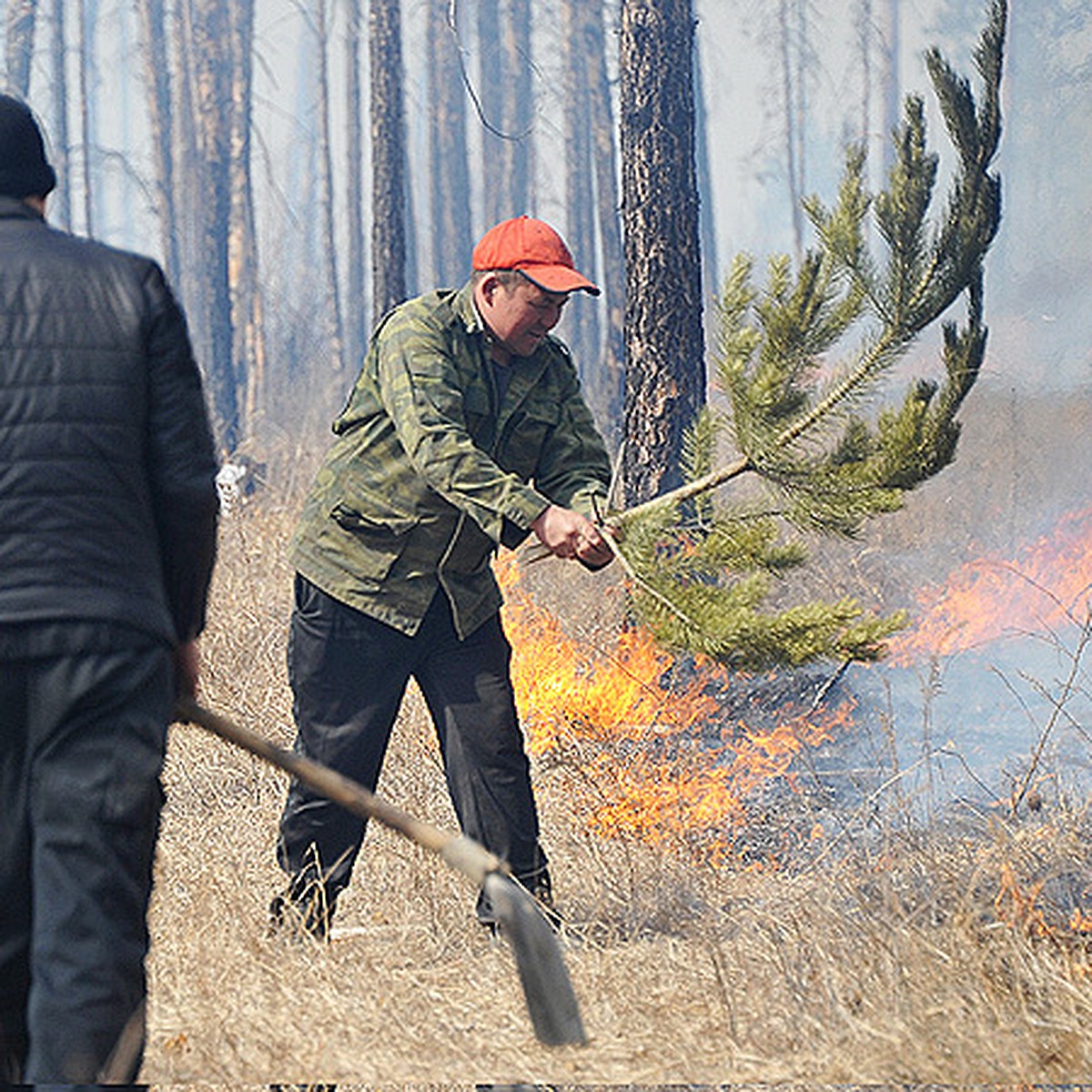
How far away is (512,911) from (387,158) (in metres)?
9.80

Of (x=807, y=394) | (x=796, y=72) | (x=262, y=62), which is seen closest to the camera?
(x=807, y=394)

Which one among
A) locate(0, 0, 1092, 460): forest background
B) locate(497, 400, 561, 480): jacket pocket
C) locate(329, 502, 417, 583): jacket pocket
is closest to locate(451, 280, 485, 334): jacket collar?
locate(497, 400, 561, 480): jacket pocket

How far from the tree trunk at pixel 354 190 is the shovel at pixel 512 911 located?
24.7 meters

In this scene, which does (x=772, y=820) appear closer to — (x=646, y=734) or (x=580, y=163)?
(x=646, y=734)

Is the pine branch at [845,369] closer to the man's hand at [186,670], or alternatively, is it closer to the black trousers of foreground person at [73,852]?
the man's hand at [186,670]

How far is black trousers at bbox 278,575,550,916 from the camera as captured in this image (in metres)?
4.23

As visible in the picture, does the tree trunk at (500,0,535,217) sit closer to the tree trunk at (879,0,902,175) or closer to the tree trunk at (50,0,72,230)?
the tree trunk at (879,0,902,175)

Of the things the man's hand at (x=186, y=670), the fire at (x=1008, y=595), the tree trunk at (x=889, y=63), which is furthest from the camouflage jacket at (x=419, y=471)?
the tree trunk at (x=889, y=63)

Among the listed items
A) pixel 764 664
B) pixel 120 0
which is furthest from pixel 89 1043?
pixel 120 0

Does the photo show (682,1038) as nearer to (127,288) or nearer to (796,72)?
(127,288)

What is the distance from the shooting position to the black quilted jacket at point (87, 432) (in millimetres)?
2809

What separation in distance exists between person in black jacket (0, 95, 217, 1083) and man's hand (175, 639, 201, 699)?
14 centimetres

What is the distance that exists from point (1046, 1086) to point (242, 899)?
212 centimetres

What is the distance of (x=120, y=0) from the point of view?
26.6 metres
